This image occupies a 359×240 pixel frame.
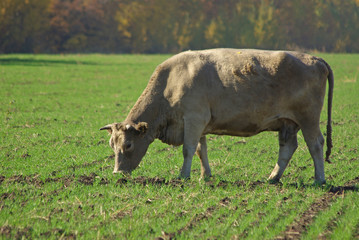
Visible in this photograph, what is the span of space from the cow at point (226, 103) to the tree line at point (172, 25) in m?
61.6

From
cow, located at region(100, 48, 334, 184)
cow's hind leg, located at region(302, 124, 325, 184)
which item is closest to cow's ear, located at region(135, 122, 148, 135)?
cow, located at region(100, 48, 334, 184)

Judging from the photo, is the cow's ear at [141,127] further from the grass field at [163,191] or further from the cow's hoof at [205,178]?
the cow's hoof at [205,178]

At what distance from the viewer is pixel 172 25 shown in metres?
81.8

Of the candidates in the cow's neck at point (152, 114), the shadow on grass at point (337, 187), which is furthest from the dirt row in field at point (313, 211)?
the cow's neck at point (152, 114)

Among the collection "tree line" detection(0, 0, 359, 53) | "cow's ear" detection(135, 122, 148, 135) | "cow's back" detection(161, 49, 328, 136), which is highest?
"cow's back" detection(161, 49, 328, 136)

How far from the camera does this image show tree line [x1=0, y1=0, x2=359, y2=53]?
6975cm

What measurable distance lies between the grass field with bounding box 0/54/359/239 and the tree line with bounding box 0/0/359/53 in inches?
2267

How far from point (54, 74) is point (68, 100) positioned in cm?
1182

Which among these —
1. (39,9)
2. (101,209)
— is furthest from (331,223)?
(39,9)

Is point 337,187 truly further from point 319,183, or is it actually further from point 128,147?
point 128,147

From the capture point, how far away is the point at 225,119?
9.02 m

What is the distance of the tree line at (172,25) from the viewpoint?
Result: 6975cm

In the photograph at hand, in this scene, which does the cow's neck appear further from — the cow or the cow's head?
the cow's head

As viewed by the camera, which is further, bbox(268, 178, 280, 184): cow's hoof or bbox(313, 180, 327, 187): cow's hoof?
bbox(268, 178, 280, 184): cow's hoof
